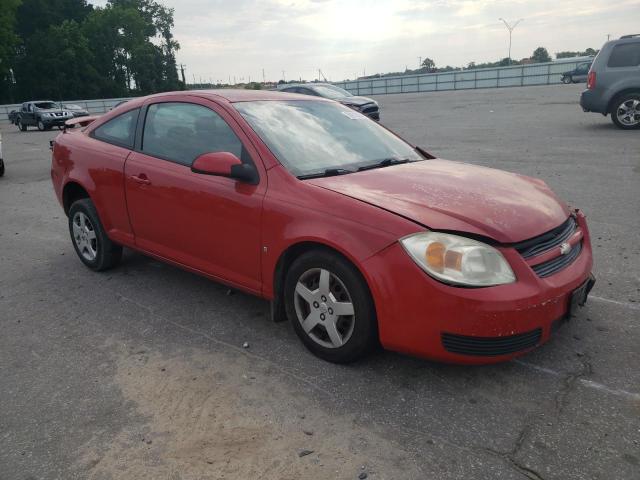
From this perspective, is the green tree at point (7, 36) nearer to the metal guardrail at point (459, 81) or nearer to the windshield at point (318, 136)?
the metal guardrail at point (459, 81)

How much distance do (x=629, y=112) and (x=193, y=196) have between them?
12.0 meters

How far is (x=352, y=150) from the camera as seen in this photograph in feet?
12.4

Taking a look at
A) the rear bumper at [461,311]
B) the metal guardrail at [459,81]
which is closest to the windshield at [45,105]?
the metal guardrail at [459,81]

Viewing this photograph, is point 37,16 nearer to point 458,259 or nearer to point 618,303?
point 618,303

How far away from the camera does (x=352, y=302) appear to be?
2887mm

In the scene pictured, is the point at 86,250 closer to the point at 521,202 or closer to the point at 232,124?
the point at 232,124

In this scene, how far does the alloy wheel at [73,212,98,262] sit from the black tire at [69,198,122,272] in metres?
0.01

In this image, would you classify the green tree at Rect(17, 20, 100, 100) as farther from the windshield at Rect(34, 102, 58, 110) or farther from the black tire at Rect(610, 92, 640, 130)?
the black tire at Rect(610, 92, 640, 130)

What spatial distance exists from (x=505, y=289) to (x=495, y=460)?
78 cm

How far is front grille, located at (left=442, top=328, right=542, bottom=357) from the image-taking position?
8.60ft

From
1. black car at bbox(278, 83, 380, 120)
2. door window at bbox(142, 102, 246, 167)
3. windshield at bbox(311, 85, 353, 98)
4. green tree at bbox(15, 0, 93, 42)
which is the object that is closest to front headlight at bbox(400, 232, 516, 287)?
door window at bbox(142, 102, 246, 167)

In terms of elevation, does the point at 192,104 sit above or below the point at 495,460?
above

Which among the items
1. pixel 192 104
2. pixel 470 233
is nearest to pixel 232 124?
pixel 192 104

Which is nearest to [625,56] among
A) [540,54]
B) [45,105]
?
[45,105]
